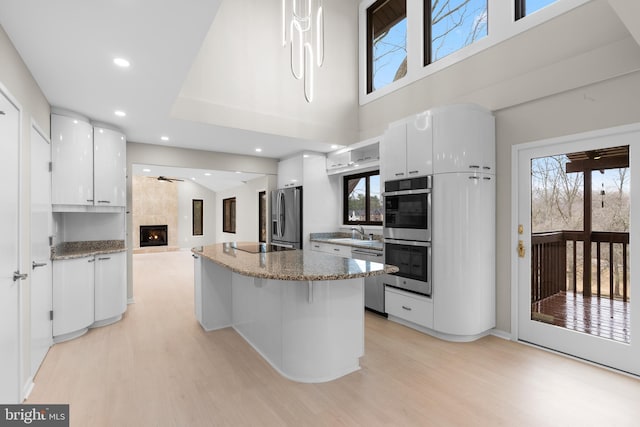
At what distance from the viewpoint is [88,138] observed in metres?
3.47

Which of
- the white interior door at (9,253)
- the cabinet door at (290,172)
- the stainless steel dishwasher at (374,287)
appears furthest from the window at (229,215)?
the white interior door at (9,253)

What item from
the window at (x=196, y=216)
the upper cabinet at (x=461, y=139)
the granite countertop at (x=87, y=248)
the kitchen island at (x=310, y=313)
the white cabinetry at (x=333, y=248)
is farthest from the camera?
the window at (x=196, y=216)

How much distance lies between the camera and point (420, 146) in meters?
3.30

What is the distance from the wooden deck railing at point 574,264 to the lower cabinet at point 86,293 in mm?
4495

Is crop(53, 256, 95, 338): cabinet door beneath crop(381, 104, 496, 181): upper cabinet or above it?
beneath

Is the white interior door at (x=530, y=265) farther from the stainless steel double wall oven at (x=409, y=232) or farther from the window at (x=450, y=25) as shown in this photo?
the window at (x=450, y=25)

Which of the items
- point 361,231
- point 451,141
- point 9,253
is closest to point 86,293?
point 9,253

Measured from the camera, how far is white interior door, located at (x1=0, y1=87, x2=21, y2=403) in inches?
71.4

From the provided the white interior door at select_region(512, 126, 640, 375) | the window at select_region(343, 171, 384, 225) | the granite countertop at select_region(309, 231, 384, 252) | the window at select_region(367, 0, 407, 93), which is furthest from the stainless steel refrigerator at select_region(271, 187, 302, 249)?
the white interior door at select_region(512, 126, 640, 375)

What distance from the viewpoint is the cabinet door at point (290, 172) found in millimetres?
5336

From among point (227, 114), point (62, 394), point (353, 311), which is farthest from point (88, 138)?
point (353, 311)

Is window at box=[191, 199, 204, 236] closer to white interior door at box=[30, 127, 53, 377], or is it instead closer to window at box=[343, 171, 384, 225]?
window at box=[343, 171, 384, 225]

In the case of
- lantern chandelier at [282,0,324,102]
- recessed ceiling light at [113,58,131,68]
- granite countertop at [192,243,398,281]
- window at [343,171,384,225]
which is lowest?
granite countertop at [192,243,398,281]

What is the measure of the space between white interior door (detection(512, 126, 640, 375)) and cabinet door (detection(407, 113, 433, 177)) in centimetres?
83
